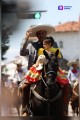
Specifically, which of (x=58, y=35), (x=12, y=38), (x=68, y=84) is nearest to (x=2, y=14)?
(x=12, y=38)

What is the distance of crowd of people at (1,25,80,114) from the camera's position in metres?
7.67

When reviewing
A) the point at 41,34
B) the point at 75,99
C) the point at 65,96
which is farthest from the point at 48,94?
the point at 41,34

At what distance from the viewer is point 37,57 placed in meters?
7.85

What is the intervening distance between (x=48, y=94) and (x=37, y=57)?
0.52m

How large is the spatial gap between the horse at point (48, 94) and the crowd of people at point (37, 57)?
0.24 feet

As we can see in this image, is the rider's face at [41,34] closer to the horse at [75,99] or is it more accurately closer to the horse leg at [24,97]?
the horse leg at [24,97]

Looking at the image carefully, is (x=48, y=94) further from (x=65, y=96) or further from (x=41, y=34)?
(x=41, y=34)

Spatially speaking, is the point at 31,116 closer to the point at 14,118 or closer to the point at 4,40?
the point at 14,118

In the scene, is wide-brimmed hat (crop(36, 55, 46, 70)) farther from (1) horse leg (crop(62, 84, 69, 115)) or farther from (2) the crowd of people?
(1) horse leg (crop(62, 84, 69, 115))

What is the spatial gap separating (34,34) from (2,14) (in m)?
0.68

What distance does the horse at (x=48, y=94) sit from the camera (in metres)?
7.79

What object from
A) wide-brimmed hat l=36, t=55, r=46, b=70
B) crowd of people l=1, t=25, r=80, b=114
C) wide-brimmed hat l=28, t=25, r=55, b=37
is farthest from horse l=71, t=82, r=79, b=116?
wide-brimmed hat l=28, t=25, r=55, b=37

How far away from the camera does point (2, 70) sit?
24.7ft

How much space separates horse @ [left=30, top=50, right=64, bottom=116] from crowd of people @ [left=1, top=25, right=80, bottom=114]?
7cm
